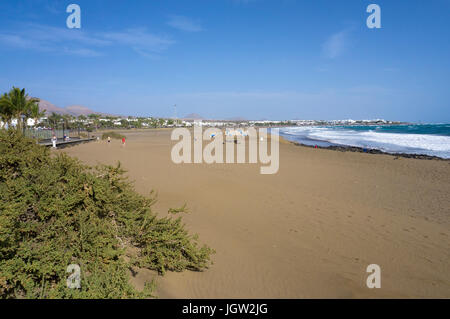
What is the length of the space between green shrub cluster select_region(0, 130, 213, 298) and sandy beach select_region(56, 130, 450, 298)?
1.47ft

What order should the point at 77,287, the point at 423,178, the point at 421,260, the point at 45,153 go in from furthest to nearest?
the point at 423,178 → the point at 421,260 → the point at 45,153 → the point at 77,287

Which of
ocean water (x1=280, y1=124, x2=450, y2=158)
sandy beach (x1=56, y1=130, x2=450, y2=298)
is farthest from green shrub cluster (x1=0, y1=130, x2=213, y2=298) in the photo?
ocean water (x1=280, y1=124, x2=450, y2=158)

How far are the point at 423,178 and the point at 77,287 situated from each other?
16.8 meters

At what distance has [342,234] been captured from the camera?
22.6ft

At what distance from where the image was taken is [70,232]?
354cm

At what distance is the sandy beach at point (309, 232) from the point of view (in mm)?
4469

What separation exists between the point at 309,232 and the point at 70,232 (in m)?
5.57

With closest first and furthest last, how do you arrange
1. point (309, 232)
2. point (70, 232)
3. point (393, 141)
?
point (70, 232) → point (309, 232) → point (393, 141)

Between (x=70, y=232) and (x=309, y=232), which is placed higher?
(x=70, y=232)

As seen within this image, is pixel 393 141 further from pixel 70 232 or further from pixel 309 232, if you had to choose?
pixel 70 232

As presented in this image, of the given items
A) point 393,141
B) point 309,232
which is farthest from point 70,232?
point 393,141
